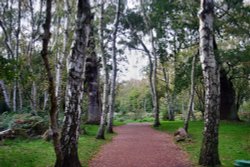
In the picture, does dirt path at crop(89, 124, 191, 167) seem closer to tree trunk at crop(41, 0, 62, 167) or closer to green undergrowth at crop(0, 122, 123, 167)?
green undergrowth at crop(0, 122, 123, 167)

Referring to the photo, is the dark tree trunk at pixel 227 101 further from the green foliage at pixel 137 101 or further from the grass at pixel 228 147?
the green foliage at pixel 137 101

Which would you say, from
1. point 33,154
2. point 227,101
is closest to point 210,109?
point 33,154

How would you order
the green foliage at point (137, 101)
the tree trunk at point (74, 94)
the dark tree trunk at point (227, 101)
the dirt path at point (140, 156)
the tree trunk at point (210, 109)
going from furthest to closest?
the green foliage at point (137, 101)
the dark tree trunk at point (227, 101)
the dirt path at point (140, 156)
the tree trunk at point (210, 109)
the tree trunk at point (74, 94)

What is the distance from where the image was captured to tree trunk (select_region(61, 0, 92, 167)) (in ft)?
27.6

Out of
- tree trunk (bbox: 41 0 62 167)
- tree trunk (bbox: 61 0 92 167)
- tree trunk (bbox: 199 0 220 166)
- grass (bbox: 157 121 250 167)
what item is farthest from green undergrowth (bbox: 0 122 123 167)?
grass (bbox: 157 121 250 167)

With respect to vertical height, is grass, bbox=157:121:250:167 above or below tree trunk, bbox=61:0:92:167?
below

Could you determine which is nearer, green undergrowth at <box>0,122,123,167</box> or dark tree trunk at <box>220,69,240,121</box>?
green undergrowth at <box>0,122,123,167</box>

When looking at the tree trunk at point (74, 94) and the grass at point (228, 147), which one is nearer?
the tree trunk at point (74, 94)

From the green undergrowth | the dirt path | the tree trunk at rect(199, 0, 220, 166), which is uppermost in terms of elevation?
the tree trunk at rect(199, 0, 220, 166)

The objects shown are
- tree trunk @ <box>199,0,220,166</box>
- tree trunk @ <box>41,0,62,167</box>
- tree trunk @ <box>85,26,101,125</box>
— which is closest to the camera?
tree trunk @ <box>41,0,62,167</box>

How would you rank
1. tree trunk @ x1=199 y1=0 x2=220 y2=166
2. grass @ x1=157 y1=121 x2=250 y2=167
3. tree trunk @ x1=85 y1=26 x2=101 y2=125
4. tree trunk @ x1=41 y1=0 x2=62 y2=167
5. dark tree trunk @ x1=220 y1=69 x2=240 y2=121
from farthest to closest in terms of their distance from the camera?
tree trunk @ x1=85 y1=26 x2=101 y2=125
dark tree trunk @ x1=220 y1=69 x2=240 y2=121
grass @ x1=157 y1=121 x2=250 y2=167
tree trunk @ x1=199 y1=0 x2=220 y2=166
tree trunk @ x1=41 y1=0 x2=62 y2=167

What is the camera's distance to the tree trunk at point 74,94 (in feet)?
27.6

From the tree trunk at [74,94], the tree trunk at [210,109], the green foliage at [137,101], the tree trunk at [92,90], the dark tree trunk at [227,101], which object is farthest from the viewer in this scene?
the green foliage at [137,101]

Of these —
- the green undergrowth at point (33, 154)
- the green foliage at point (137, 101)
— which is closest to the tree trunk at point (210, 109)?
the green undergrowth at point (33, 154)
